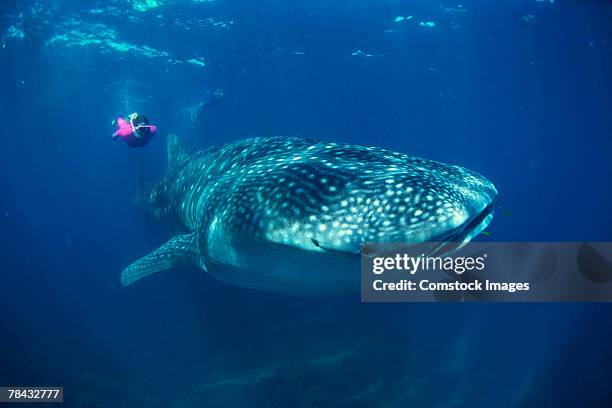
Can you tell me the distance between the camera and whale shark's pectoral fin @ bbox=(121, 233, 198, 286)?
6.06m

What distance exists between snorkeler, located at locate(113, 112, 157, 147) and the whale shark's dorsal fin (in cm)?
65

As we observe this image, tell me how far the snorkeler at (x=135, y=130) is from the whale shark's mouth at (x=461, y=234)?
29.8ft

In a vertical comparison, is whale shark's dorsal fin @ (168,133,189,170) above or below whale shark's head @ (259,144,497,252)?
below

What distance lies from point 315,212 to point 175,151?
813 centimetres

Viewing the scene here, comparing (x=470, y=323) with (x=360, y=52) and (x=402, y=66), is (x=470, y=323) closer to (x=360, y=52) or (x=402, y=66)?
(x=360, y=52)

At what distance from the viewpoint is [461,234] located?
338 centimetres

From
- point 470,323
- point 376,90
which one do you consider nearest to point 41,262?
point 470,323

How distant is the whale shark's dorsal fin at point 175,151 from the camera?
34.1 feet

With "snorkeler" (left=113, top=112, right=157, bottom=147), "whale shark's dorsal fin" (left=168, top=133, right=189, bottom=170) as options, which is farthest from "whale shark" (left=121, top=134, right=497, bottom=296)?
"snorkeler" (left=113, top=112, right=157, bottom=147)

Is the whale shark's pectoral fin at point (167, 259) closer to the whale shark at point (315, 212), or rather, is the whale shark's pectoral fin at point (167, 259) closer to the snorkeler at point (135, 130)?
the whale shark at point (315, 212)

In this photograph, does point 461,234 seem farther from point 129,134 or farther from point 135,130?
point 129,134

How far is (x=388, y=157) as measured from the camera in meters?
4.61

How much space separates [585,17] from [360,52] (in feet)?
53.4

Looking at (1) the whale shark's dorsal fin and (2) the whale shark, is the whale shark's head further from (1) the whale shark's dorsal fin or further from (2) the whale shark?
(1) the whale shark's dorsal fin
